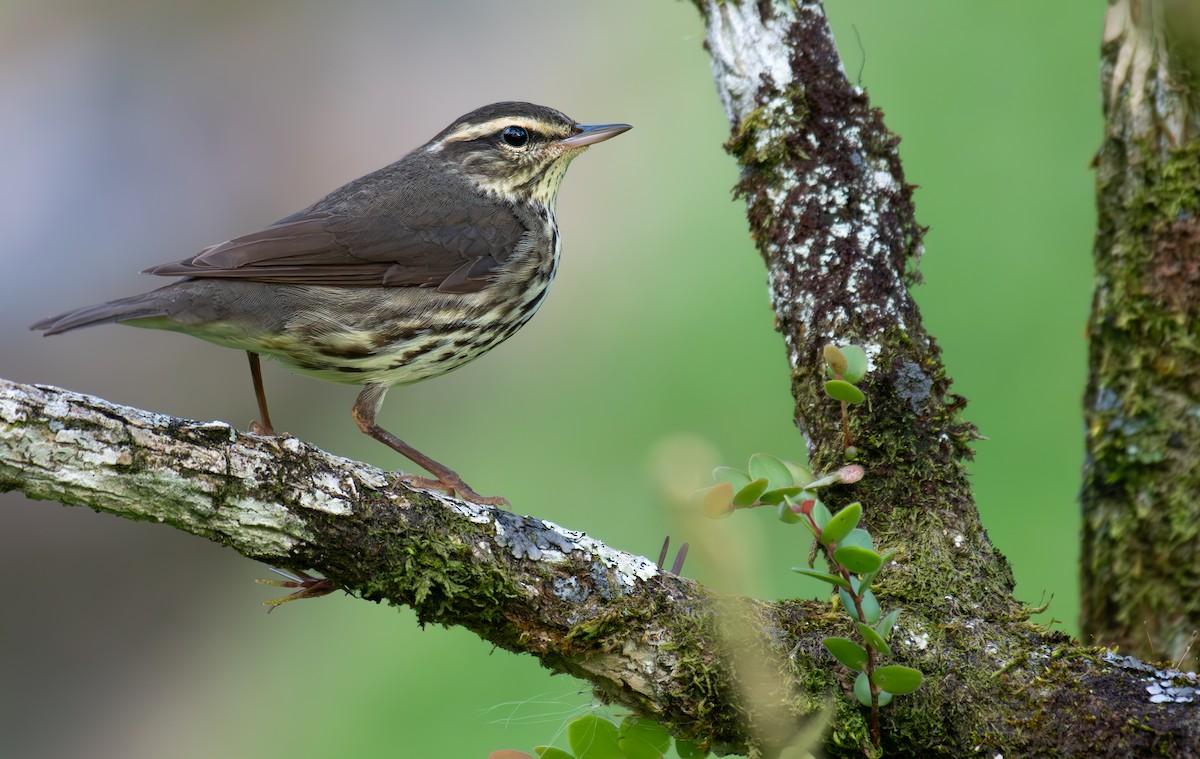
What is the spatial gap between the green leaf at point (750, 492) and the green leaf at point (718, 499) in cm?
2

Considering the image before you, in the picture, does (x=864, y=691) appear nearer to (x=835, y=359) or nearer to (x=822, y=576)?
(x=822, y=576)

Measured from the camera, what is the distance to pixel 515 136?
19.0ft

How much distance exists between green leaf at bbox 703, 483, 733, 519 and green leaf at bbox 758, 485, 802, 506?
0.10 m

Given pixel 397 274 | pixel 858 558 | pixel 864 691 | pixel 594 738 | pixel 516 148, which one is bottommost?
pixel 594 738

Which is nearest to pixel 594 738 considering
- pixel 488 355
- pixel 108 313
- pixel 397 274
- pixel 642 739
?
pixel 642 739

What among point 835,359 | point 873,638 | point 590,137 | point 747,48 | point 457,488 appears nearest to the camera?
point 873,638

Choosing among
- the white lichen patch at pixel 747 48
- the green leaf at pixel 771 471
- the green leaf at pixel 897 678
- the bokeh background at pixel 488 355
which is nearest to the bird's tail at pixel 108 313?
the white lichen patch at pixel 747 48

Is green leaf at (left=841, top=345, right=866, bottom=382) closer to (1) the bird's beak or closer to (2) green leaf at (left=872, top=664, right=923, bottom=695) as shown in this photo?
(2) green leaf at (left=872, top=664, right=923, bottom=695)

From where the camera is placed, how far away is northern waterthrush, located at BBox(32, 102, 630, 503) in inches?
184

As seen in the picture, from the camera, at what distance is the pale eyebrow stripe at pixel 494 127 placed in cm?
581

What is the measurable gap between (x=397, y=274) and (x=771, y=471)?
2.43 m

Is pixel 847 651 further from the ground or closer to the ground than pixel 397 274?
closer to the ground

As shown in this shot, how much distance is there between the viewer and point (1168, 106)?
14.6ft

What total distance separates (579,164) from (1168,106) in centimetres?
763
